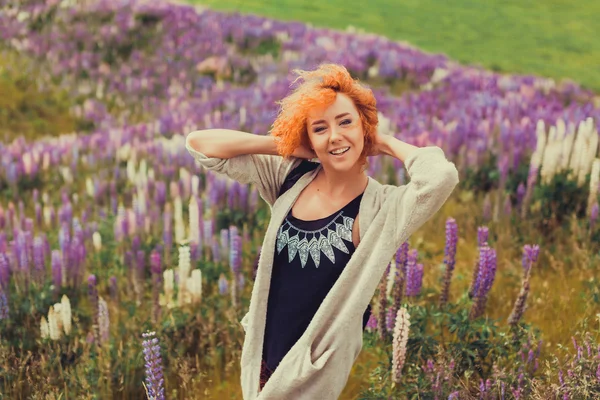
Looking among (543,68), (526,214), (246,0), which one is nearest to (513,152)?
(526,214)

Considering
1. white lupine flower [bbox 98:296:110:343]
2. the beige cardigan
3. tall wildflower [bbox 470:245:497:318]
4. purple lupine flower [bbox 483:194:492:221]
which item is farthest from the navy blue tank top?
purple lupine flower [bbox 483:194:492:221]

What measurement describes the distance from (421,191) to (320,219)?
46 centimetres

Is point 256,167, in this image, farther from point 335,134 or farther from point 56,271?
point 56,271

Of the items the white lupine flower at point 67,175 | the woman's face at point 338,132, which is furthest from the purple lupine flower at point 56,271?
the white lupine flower at point 67,175

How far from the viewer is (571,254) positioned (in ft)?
15.0

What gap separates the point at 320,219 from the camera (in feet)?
8.55

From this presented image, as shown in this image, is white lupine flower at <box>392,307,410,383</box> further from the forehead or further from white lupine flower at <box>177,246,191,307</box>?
white lupine flower at <box>177,246,191,307</box>

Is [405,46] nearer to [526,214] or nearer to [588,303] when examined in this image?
[526,214]

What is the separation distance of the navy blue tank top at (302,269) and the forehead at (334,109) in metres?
0.35

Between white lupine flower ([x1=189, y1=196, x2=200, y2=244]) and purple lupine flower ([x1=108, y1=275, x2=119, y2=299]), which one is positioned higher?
white lupine flower ([x1=189, y1=196, x2=200, y2=244])

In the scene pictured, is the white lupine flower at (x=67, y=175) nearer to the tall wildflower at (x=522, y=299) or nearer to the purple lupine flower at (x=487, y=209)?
the purple lupine flower at (x=487, y=209)

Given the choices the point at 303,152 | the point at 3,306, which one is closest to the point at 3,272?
the point at 3,306

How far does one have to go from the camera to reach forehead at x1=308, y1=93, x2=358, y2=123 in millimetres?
2477

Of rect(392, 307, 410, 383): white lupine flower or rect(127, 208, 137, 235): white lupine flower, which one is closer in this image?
rect(392, 307, 410, 383): white lupine flower
